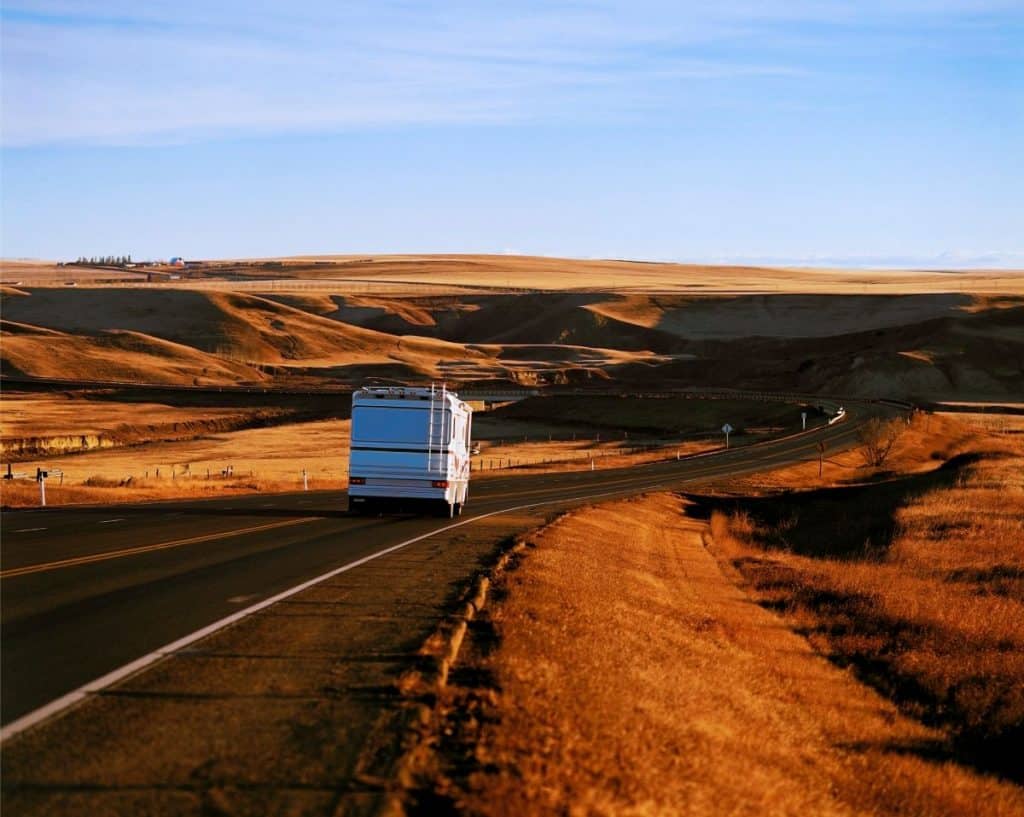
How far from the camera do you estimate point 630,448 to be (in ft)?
265

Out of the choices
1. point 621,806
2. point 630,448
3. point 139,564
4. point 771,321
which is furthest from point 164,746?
point 771,321

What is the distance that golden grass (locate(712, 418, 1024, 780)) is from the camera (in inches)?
620

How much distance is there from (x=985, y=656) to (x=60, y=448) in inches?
2622

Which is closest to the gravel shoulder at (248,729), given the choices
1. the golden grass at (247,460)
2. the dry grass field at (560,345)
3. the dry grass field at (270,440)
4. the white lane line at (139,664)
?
the white lane line at (139,664)

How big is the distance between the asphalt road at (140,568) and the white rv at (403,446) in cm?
72

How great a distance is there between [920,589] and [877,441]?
4258 cm

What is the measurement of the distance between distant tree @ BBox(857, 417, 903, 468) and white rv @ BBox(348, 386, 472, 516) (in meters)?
39.2

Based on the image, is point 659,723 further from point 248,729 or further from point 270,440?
point 270,440

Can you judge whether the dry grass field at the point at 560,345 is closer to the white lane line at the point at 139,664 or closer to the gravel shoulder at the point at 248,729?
the white lane line at the point at 139,664

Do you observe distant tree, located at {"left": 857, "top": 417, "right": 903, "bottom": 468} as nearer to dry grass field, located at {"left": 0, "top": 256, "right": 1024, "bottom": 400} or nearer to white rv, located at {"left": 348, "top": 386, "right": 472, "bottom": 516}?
white rv, located at {"left": 348, "top": 386, "right": 472, "bottom": 516}

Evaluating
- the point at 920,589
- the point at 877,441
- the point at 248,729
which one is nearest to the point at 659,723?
the point at 248,729

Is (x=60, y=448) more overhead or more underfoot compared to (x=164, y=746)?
more underfoot

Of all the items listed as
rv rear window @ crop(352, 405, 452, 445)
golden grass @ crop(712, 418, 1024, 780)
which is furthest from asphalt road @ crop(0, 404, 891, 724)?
golden grass @ crop(712, 418, 1024, 780)

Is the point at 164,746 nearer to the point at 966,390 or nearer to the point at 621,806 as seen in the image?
the point at 621,806
